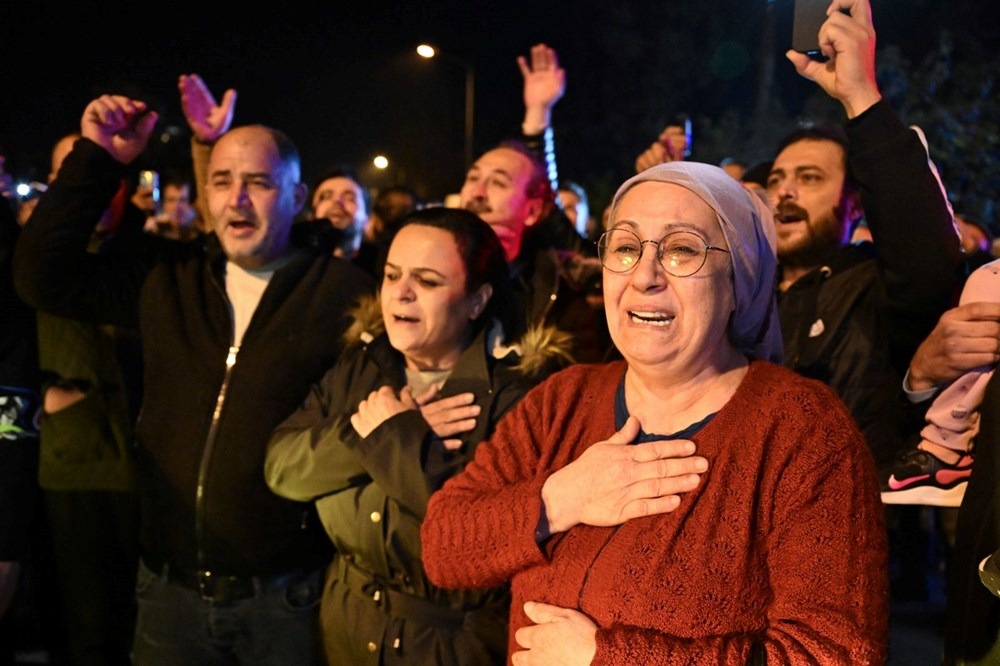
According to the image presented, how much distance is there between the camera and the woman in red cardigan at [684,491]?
6.04ft

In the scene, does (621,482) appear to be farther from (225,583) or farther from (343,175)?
(343,175)

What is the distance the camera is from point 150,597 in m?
3.51

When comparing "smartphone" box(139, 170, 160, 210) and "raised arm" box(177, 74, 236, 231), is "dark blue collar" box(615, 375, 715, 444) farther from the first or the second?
"smartphone" box(139, 170, 160, 210)

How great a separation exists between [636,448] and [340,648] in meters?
1.50

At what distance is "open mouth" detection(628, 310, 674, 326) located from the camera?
2072 millimetres

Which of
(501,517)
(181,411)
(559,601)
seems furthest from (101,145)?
(559,601)

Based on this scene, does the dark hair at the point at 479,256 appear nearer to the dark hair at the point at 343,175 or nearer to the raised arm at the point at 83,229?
the raised arm at the point at 83,229

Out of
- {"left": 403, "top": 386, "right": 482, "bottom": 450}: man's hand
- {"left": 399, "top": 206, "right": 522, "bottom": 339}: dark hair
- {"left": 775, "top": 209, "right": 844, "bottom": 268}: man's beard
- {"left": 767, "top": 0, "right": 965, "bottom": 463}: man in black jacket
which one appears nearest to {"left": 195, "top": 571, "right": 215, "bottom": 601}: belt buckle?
{"left": 403, "top": 386, "right": 482, "bottom": 450}: man's hand

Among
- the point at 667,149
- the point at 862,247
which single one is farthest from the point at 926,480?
the point at 667,149

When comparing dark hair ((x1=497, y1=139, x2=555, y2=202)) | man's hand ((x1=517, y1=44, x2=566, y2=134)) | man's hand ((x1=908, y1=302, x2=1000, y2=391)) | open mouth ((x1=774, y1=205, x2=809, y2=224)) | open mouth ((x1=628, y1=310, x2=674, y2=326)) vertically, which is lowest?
man's hand ((x1=908, y1=302, x2=1000, y2=391))

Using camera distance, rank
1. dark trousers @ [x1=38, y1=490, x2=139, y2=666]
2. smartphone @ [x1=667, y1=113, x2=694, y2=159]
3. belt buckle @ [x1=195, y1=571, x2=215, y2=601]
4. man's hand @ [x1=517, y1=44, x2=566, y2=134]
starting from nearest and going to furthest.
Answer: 1. belt buckle @ [x1=195, y1=571, x2=215, y2=601]
2. dark trousers @ [x1=38, y1=490, x2=139, y2=666]
3. smartphone @ [x1=667, y1=113, x2=694, y2=159]
4. man's hand @ [x1=517, y1=44, x2=566, y2=134]

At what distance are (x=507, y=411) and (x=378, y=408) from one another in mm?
417

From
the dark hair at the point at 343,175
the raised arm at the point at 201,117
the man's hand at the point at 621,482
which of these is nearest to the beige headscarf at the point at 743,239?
the man's hand at the point at 621,482

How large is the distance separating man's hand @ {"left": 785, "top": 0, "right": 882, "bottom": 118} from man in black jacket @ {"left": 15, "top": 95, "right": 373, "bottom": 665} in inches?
77.7
